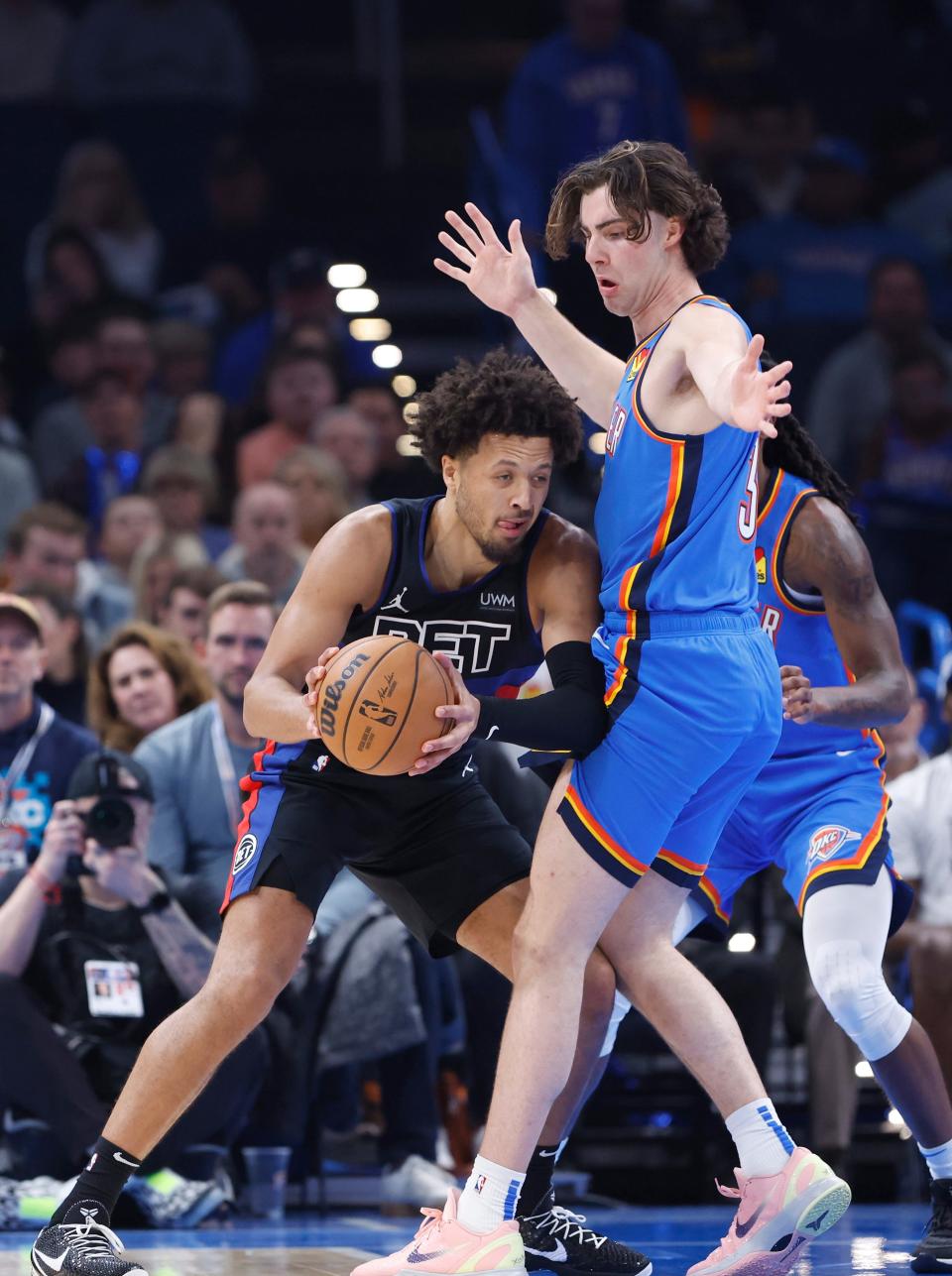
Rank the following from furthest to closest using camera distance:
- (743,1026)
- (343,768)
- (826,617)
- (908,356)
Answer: (908,356) < (743,1026) < (826,617) < (343,768)

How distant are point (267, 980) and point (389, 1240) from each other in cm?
150

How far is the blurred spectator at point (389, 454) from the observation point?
10.6 metres

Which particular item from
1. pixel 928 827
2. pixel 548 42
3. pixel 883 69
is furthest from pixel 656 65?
pixel 928 827

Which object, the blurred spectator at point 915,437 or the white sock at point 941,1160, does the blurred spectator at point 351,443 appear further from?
the white sock at point 941,1160

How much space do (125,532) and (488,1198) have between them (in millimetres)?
6275

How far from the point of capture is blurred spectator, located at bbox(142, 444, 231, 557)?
391 inches

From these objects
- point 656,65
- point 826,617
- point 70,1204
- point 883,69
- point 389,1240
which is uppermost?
point 883,69

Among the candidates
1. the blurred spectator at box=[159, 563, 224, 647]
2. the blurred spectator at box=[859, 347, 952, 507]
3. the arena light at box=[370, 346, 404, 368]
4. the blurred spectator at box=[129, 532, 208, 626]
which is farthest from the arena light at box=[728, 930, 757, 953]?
the arena light at box=[370, 346, 404, 368]

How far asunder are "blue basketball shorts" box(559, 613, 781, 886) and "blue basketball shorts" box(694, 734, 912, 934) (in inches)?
26.4

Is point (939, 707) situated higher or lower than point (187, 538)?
lower

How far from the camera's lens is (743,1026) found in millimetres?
6672

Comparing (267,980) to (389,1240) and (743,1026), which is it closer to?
(389,1240)

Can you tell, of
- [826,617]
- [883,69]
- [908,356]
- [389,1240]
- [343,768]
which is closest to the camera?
[343,768]

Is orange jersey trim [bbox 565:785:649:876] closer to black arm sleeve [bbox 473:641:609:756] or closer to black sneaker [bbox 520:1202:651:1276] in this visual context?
black arm sleeve [bbox 473:641:609:756]
